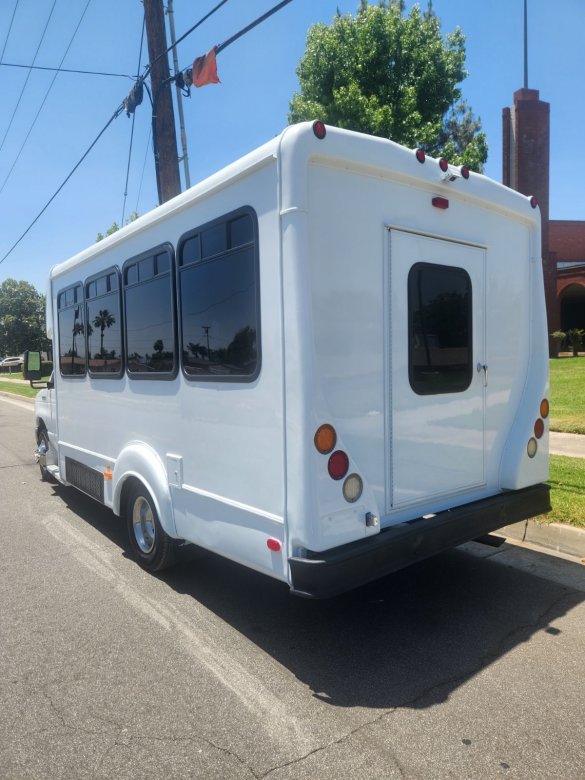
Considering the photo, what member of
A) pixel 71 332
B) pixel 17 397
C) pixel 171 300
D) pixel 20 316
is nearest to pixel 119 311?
pixel 171 300

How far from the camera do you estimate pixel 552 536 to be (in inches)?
206

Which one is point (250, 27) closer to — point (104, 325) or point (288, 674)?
point (104, 325)

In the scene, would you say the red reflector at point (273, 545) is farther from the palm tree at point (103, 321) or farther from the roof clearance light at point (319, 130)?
the palm tree at point (103, 321)

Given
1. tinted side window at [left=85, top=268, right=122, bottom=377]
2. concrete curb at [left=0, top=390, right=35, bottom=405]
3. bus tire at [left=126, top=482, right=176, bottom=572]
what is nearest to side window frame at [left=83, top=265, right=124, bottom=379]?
tinted side window at [left=85, top=268, right=122, bottom=377]

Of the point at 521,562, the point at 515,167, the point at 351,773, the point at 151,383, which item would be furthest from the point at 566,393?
the point at 515,167

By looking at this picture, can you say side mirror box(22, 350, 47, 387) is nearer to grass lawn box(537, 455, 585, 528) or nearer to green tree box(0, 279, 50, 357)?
grass lawn box(537, 455, 585, 528)

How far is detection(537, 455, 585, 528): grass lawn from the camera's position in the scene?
536cm

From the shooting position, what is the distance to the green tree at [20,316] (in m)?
64.2

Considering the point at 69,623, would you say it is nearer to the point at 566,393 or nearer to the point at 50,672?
the point at 50,672

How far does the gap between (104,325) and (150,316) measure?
3.66 ft

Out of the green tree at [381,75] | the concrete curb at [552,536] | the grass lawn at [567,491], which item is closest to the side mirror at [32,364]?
the concrete curb at [552,536]

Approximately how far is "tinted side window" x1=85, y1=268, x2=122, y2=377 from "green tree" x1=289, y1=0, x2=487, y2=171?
29.8ft

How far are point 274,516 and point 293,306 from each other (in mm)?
1152

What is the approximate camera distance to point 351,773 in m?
2.53
